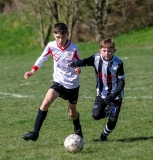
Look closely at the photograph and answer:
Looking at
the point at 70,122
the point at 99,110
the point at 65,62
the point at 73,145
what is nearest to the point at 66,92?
the point at 65,62

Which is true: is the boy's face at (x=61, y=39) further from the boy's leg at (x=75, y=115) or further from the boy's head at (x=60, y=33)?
the boy's leg at (x=75, y=115)

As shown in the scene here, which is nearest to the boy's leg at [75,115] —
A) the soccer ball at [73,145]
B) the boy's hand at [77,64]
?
the boy's hand at [77,64]

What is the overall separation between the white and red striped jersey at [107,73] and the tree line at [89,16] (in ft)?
84.1

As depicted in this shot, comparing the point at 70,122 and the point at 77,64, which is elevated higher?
the point at 77,64

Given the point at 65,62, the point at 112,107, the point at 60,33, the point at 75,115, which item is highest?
the point at 60,33

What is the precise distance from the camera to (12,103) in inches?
459

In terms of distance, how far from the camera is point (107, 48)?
720 cm

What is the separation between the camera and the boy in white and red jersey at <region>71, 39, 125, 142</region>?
735 cm

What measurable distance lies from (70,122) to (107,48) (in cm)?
240

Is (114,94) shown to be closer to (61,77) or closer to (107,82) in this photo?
(107,82)

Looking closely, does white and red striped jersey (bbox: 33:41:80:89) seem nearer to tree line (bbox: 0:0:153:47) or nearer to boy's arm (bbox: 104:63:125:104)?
boy's arm (bbox: 104:63:125:104)

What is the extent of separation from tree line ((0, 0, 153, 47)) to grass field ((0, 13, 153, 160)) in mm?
15763

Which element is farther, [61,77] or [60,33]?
[61,77]

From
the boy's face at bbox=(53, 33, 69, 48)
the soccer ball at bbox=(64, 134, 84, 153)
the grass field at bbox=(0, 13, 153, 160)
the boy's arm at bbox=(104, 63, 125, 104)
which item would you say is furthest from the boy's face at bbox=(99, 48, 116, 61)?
the soccer ball at bbox=(64, 134, 84, 153)
